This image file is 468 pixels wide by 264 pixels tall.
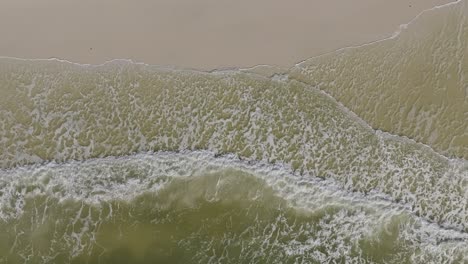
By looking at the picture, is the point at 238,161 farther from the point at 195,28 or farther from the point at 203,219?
the point at 195,28

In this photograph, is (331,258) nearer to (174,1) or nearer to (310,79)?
(310,79)

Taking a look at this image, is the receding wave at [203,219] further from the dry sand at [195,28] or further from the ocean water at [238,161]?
the dry sand at [195,28]

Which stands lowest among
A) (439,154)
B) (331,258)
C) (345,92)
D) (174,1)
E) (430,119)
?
(331,258)

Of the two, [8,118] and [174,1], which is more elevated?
[174,1]

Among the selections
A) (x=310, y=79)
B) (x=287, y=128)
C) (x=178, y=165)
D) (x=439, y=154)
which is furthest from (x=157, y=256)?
(x=439, y=154)

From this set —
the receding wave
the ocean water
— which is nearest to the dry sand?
the ocean water
